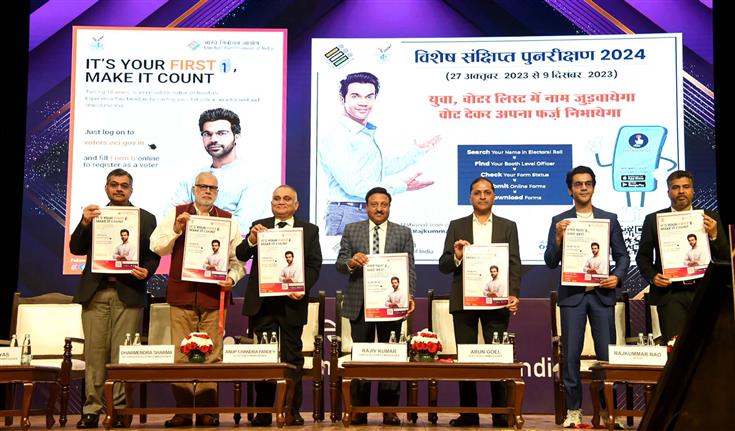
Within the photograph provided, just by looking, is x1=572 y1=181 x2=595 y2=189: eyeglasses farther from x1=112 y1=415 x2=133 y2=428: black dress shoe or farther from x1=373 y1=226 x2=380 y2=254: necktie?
x1=112 y1=415 x2=133 y2=428: black dress shoe

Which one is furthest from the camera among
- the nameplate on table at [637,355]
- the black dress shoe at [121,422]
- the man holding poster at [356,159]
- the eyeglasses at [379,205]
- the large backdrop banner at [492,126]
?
the man holding poster at [356,159]

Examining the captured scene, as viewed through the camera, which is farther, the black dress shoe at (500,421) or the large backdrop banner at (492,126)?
the large backdrop banner at (492,126)

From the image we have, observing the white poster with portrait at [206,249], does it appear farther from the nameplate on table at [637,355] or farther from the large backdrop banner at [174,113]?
the nameplate on table at [637,355]

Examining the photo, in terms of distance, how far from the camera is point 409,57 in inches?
310

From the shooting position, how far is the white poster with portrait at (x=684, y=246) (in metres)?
5.78

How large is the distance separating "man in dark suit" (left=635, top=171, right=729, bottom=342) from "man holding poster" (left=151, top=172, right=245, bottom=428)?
9.18 feet

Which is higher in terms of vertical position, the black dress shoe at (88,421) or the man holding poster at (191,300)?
the man holding poster at (191,300)

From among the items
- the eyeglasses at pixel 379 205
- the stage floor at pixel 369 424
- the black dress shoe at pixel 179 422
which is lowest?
the stage floor at pixel 369 424

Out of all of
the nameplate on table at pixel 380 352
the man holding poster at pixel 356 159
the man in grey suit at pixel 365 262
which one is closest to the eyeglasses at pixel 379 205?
the man in grey suit at pixel 365 262

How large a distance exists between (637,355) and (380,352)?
153 centimetres

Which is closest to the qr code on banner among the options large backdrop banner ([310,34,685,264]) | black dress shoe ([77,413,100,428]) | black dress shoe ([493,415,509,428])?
large backdrop banner ([310,34,685,264])

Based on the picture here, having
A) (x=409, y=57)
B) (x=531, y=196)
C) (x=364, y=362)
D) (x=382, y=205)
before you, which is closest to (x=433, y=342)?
(x=364, y=362)

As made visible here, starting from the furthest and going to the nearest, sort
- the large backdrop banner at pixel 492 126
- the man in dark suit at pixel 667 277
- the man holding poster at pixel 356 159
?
the man holding poster at pixel 356 159
the large backdrop banner at pixel 492 126
the man in dark suit at pixel 667 277

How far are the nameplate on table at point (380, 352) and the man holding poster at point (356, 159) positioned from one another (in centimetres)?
224
